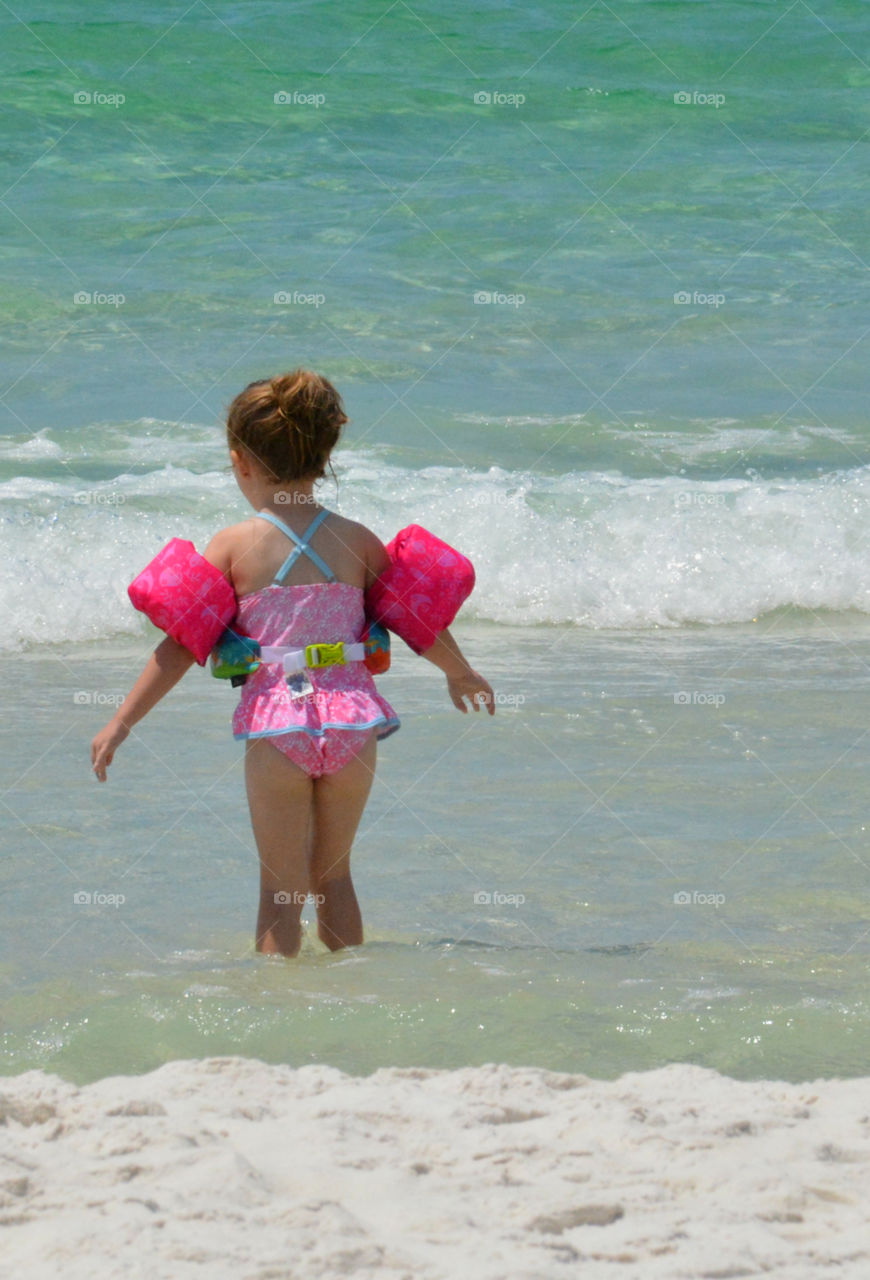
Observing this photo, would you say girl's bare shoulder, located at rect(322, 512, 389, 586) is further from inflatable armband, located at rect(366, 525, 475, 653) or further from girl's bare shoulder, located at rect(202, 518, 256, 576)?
girl's bare shoulder, located at rect(202, 518, 256, 576)

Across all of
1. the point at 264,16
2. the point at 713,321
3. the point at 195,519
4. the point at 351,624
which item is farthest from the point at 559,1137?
the point at 264,16

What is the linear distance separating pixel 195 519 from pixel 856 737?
4341 mm

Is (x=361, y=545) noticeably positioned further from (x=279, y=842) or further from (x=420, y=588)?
(x=279, y=842)

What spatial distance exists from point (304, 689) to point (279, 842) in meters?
0.36

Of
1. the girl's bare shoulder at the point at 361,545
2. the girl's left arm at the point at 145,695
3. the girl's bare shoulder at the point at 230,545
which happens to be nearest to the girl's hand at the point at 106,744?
the girl's left arm at the point at 145,695

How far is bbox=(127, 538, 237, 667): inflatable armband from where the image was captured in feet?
10.6

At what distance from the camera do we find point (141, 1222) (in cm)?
200

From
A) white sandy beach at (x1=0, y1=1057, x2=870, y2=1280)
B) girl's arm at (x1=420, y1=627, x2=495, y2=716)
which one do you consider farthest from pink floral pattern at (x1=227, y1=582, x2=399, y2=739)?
white sandy beach at (x1=0, y1=1057, x2=870, y2=1280)

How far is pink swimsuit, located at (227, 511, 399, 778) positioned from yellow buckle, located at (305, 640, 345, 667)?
0.02 meters

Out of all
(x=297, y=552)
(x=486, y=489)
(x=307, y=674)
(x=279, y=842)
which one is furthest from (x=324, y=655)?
(x=486, y=489)

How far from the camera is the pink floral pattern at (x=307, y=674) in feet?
10.9

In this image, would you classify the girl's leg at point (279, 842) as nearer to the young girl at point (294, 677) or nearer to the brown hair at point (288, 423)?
the young girl at point (294, 677)

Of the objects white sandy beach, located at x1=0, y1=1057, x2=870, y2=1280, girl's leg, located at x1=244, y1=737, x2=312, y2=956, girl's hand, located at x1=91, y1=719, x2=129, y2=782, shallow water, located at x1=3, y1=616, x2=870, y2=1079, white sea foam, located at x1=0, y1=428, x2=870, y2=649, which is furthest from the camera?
white sea foam, located at x1=0, y1=428, x2=870, y2=649

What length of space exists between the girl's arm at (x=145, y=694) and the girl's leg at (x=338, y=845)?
1.39 feet
